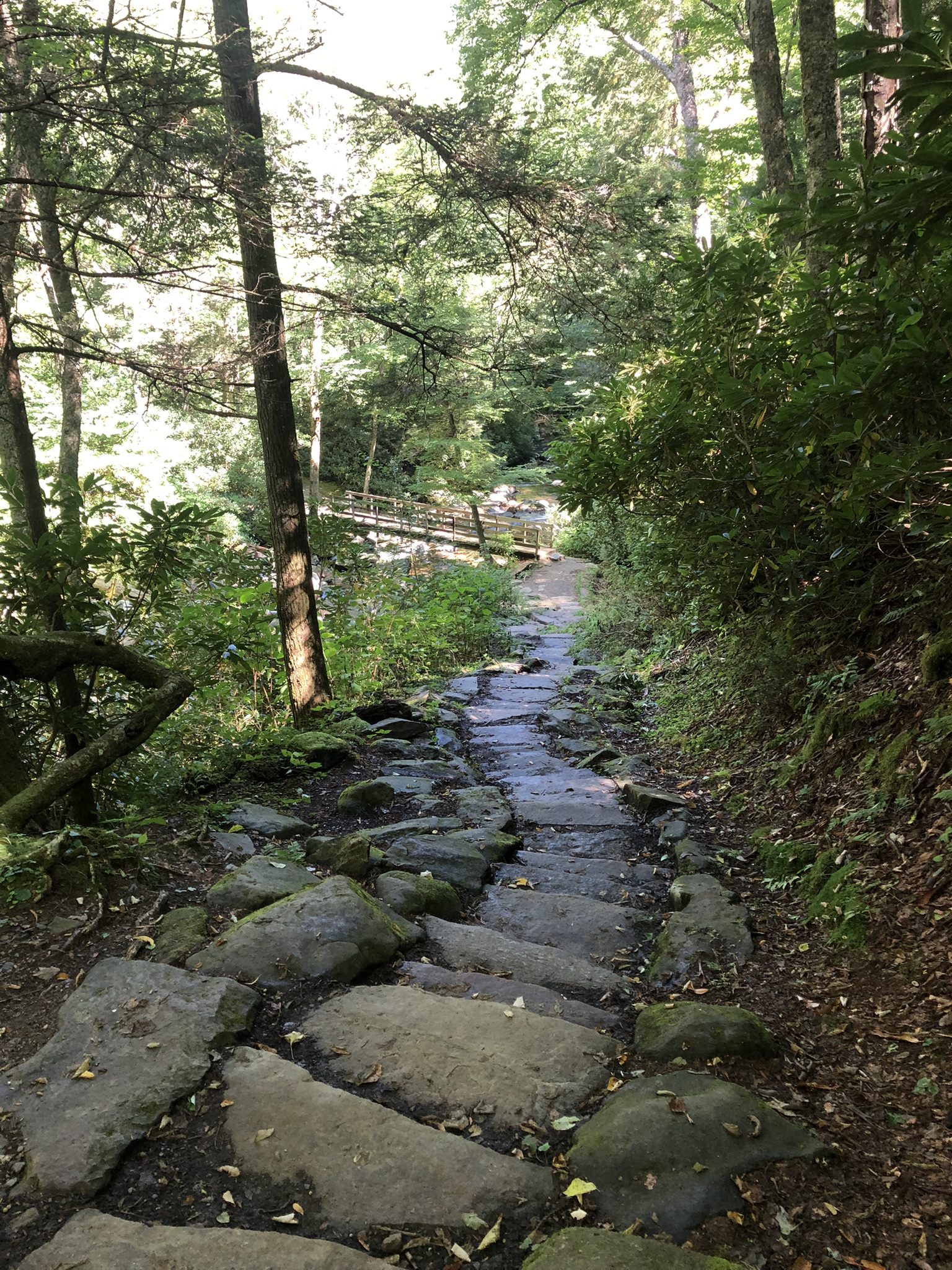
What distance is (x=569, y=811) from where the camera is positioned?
16.6 ft

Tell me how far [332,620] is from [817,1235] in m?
7.46

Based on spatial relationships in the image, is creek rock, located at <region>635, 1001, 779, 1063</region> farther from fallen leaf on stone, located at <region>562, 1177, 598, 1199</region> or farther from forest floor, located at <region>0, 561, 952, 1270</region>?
fallen leaf on stone, located at <region>562, 1177, 598, 1199</region>

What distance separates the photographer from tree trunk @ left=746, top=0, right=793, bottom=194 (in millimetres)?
7484

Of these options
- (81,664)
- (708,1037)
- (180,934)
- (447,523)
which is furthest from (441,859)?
(447,523)

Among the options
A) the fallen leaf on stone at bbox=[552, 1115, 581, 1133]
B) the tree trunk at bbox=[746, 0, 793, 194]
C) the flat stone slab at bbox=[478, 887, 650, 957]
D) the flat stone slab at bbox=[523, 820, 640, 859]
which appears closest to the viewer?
the fallen leaf on stone at bbox=[552, 1115, 581, 1133]

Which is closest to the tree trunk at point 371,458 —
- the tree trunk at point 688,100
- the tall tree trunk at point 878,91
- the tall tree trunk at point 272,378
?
the tree trunk at point 688,100

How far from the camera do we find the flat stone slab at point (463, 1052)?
7.03 ft

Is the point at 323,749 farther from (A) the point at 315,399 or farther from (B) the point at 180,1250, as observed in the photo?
(A) the point at 315,399

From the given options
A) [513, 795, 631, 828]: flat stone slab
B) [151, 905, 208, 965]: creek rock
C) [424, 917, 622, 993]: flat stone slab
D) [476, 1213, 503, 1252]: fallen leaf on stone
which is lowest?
[513, 795, 631, 828]: flat stone slab

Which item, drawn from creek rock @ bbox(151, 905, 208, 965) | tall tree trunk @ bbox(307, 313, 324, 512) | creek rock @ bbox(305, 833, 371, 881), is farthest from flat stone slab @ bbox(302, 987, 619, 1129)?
tall tree trunk @ bbox(307, 313, 324, 512)

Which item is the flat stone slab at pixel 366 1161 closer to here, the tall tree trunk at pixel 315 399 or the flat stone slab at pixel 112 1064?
the flat stone slab at pixel 112 1064

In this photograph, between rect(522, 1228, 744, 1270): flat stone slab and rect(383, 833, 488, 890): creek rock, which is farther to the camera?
rect(383, 833, 488, 890): creek rock

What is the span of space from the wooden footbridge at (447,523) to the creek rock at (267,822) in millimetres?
18778

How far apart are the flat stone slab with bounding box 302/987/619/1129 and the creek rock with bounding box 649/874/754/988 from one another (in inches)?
24.9
